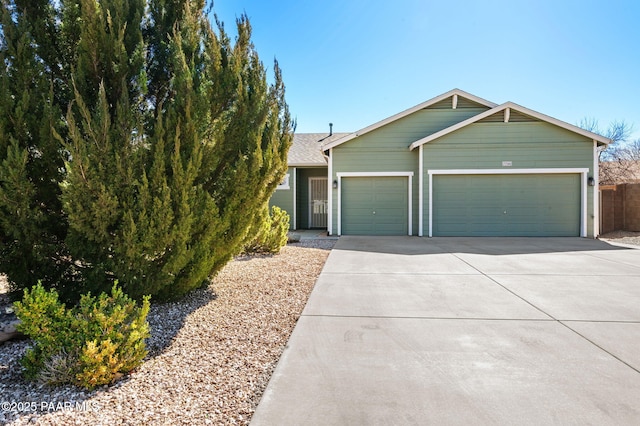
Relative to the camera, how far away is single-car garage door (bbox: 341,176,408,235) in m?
12.2

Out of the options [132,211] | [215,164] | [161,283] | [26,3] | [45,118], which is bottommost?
[161,283]

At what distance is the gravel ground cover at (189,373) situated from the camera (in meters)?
2.06

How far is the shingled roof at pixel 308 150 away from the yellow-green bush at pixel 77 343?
11.2 meters

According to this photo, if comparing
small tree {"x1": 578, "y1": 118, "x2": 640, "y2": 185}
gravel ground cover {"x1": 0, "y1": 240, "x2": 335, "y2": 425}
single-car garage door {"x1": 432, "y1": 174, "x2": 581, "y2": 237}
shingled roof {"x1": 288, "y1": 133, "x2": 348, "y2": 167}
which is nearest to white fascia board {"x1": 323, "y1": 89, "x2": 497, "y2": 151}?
shingled roof {"x1": 288, "y1": 133, "x2": 348, "y2": 167}

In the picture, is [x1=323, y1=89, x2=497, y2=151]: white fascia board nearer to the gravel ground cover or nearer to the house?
the house

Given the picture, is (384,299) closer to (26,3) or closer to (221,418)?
(221,418)

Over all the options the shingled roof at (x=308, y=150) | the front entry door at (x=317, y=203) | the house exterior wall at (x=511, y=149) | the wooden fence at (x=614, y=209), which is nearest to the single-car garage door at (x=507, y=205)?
the house exterior wall at (x=511, y=149)

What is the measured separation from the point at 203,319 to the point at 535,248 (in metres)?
8.65

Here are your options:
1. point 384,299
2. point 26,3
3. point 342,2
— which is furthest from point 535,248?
point 26,3

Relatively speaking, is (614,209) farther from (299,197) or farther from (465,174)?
(299,197)

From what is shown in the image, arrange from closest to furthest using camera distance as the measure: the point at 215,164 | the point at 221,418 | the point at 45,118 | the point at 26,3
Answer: the point at 221,418
the point at 45,118
the point at 26,3
the point at 215,164

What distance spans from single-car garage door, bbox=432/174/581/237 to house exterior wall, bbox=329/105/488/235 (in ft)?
4.70

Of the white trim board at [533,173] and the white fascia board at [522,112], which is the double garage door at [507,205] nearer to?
the white trim board at [533,173]

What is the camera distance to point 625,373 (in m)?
2.58
